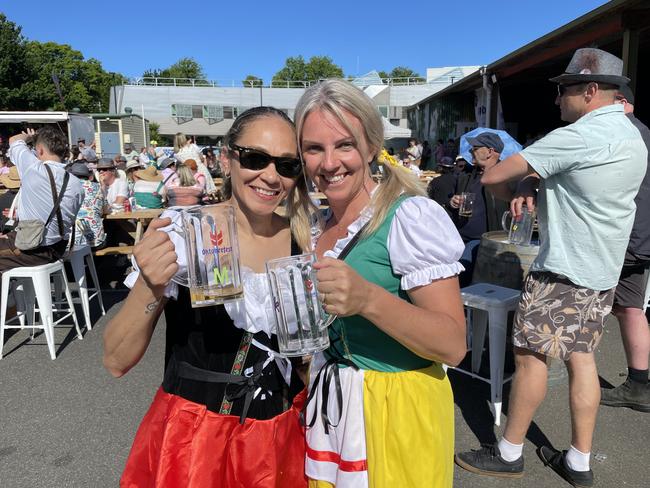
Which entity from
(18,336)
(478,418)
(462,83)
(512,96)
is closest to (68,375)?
(18,336)

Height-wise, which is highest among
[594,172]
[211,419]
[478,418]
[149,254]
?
[594,172]

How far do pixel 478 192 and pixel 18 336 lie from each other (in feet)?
15.6

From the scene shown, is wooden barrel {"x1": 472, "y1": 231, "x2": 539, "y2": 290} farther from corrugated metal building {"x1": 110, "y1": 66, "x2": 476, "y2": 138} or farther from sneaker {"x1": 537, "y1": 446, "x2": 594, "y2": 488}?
corrugated metal building {"x1": 110, "y1": 66, "x2": 476, "y2": 138}

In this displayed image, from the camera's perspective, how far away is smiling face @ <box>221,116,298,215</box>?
1448 mm

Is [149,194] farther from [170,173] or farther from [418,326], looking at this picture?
[418,326]

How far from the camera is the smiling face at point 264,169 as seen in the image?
1.45 metres

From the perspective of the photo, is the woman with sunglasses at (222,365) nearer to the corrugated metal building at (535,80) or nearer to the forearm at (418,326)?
the forearm at (418,326)

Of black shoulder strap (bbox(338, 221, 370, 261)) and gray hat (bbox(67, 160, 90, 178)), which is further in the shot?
gray hat (bbox(67, 160, 90, 178))

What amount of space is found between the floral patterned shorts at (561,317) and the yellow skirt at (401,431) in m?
1.28

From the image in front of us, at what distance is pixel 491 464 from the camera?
8.70 feet

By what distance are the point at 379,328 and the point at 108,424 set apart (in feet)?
9.06

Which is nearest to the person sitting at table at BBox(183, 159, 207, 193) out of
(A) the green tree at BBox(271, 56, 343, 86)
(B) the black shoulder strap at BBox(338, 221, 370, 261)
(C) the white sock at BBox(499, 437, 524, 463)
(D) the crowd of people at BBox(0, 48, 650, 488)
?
(C) the white sock at BBox(499, 437, 524, 463)

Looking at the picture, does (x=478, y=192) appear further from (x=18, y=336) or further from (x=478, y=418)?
(x=18, y=336)

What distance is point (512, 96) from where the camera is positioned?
17.8 metres
